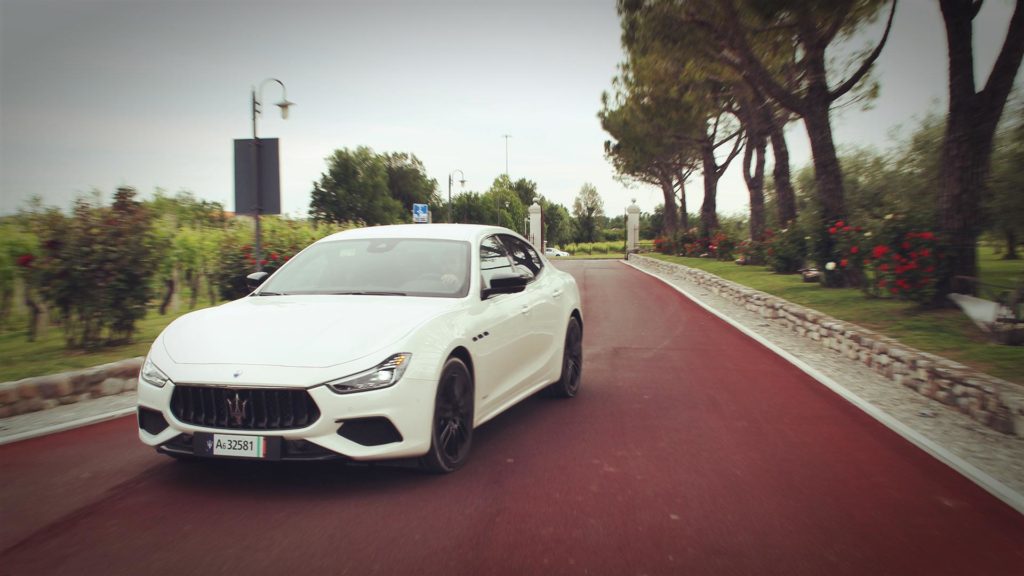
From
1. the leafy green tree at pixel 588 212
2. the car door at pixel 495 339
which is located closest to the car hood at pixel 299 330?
the car door at pixel 495 339

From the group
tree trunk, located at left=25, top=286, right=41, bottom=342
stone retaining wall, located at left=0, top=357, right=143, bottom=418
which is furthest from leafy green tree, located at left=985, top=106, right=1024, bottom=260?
tree trunk, located at left=25, top=286, right=41, bottom=342

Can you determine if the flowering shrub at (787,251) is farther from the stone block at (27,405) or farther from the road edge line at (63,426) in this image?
the stone block at (27,405)

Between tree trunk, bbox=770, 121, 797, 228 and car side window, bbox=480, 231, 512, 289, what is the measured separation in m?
19.6

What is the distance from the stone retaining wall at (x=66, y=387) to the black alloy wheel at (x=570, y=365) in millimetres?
4289

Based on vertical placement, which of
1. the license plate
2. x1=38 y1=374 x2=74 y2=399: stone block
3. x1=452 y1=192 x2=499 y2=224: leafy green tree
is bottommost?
x1=38 y1=374 x2=74 y2=399: stone block

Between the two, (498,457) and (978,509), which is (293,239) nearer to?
(498,457)

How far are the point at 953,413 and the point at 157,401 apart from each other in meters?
6.54

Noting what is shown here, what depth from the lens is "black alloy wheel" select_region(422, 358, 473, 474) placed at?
4.75 metres

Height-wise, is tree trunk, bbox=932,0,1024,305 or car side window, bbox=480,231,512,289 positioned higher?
tree trunk, bbox=932,0,1024,305

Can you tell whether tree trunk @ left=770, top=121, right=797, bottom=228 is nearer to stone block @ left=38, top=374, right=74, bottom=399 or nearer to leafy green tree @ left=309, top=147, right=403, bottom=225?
stone block @ left=38, top=374, right=74, bottom=399

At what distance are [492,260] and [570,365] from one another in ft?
5.98

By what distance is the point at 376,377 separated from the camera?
14.4 ft

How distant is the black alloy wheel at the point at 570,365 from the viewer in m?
7.47

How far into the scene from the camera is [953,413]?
23.1ft
